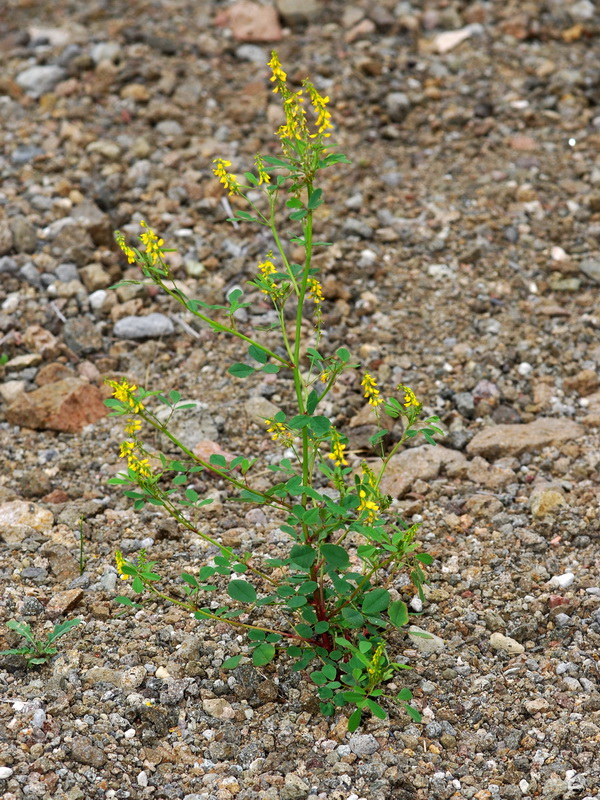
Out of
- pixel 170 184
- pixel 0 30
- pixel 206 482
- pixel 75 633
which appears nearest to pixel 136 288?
pixel 170 184

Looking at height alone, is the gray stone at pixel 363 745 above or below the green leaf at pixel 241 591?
below

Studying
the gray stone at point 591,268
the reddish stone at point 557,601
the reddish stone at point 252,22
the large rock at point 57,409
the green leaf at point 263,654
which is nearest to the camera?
the green leaf at point 263,654

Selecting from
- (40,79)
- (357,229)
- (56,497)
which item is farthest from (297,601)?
(40,79)

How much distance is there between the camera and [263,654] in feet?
7.82

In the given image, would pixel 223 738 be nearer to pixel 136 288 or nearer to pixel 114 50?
pixel 136 288

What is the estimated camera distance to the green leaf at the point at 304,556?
7.31 ft

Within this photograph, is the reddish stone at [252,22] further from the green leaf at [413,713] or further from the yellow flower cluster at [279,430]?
the green leaf at [413,713]

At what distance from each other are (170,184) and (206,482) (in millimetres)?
1984

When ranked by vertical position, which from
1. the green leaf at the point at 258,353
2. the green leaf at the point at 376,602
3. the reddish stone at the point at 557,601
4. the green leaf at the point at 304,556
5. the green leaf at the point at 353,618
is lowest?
the reddish stone at the point at 557,601

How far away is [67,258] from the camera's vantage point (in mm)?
4211

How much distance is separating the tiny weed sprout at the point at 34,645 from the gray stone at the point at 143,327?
1.67m

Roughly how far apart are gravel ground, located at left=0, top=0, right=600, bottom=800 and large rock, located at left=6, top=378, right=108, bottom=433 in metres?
0.01

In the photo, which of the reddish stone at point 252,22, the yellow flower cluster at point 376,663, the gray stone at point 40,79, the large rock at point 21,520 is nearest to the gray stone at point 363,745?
the yellow flower cluster at point 376,663

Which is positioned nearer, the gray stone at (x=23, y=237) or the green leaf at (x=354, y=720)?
the green leaf at (x=354, y=720)
